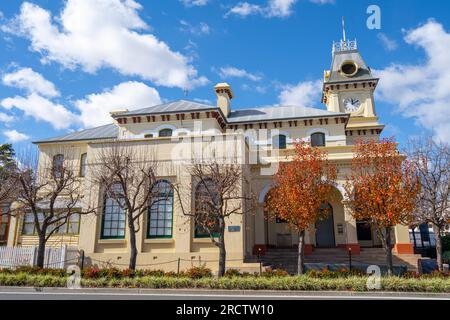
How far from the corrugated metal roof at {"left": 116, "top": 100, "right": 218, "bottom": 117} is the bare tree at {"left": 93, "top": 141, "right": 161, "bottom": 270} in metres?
7.52

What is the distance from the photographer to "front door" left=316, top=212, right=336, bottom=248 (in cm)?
2430

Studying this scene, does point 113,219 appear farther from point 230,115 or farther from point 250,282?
point 230,115

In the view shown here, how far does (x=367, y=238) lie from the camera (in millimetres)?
25766

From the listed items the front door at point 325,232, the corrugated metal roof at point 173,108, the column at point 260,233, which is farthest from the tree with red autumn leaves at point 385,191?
the corrugated metal roof at point 173,108

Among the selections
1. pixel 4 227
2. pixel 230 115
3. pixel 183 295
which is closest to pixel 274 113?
pixel 230 115

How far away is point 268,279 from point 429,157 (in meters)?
10.6

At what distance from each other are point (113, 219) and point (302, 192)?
10607 millimetres

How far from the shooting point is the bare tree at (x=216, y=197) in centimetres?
1630

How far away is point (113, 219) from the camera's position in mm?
20750

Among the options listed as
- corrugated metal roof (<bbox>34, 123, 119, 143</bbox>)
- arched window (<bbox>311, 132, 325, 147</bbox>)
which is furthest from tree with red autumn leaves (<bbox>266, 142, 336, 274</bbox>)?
corrugated metal roof (<bbox>34, 123, 119, 143</bbox>)

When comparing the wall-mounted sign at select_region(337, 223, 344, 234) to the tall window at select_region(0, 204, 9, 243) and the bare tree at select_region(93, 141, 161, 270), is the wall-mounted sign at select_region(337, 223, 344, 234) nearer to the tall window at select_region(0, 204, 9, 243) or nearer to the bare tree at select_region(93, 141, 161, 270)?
the bare tree at select_region(93, 141, 161, 270)

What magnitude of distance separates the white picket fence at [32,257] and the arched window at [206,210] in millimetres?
7125
